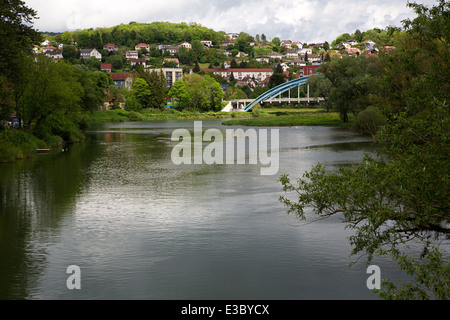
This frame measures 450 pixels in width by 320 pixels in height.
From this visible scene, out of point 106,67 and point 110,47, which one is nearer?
point 106,67

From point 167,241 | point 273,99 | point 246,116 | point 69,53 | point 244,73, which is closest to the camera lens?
point 167,241

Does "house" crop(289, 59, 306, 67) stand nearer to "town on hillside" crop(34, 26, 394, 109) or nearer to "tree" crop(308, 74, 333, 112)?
"town on hillside" crop(34, 26, 394, 109)

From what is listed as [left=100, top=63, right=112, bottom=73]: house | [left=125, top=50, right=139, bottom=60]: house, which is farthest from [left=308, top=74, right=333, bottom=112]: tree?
[left=125, top=50, right=139, bottom=60]: house

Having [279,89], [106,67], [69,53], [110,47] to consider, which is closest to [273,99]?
[279,89]

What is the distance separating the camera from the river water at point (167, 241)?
32.5ft

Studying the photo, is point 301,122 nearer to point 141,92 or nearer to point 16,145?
point 141,92

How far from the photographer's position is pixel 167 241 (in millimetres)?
12680

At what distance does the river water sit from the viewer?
9912mm

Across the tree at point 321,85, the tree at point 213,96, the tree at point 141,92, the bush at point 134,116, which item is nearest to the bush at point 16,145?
the tree at point 321,85

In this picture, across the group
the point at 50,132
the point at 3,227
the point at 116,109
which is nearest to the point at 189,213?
the point at 3,227

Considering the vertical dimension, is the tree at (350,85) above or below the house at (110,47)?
below

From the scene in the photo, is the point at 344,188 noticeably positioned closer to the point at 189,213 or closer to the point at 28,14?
the point at 189,213

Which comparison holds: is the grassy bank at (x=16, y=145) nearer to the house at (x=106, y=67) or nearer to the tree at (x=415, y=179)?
the tree at (x=415, y=179)

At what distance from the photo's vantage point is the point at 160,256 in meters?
11.6
